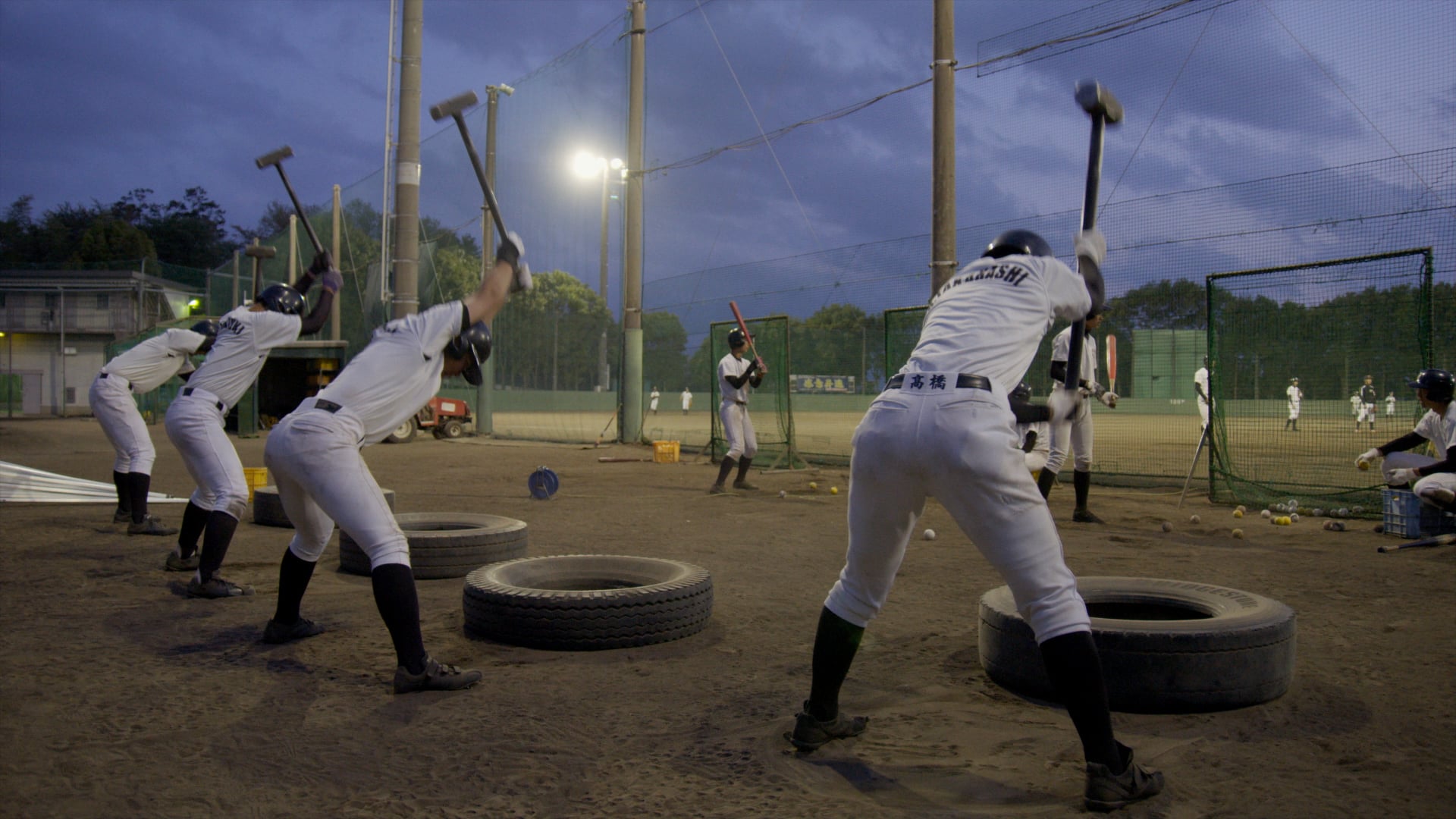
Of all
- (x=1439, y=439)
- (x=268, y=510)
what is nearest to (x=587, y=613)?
(x=268, y=510)

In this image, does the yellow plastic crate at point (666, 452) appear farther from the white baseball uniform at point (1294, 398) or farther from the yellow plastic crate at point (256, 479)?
the white baseball uniform at point (1294, 398)

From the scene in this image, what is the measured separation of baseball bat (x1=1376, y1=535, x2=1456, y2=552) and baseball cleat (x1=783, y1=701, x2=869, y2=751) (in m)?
5.90

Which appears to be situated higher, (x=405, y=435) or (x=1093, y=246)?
(x=1093, y=246)

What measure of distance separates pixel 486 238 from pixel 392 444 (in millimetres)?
6159

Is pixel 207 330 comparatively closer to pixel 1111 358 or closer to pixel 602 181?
pixel 1111 358

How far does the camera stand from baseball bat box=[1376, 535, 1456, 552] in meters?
7.05

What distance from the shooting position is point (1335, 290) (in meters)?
9.66

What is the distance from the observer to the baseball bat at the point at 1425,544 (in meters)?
7.05

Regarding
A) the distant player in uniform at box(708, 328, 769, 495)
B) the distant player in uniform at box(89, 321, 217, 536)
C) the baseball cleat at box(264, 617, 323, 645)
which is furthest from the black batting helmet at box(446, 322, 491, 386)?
the distant player in uniform at box(708, 328, 769, 495)

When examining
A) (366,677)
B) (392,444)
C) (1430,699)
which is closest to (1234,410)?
(1430,699)

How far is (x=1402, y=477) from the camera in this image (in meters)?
7.70

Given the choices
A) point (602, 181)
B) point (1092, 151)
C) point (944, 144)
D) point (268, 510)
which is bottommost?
point (268, 510)

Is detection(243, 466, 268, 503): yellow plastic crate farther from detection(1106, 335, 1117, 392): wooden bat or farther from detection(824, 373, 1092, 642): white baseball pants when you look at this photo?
detection(824, 373, 1092, 642): white baseball pants

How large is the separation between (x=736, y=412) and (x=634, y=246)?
9980mm
